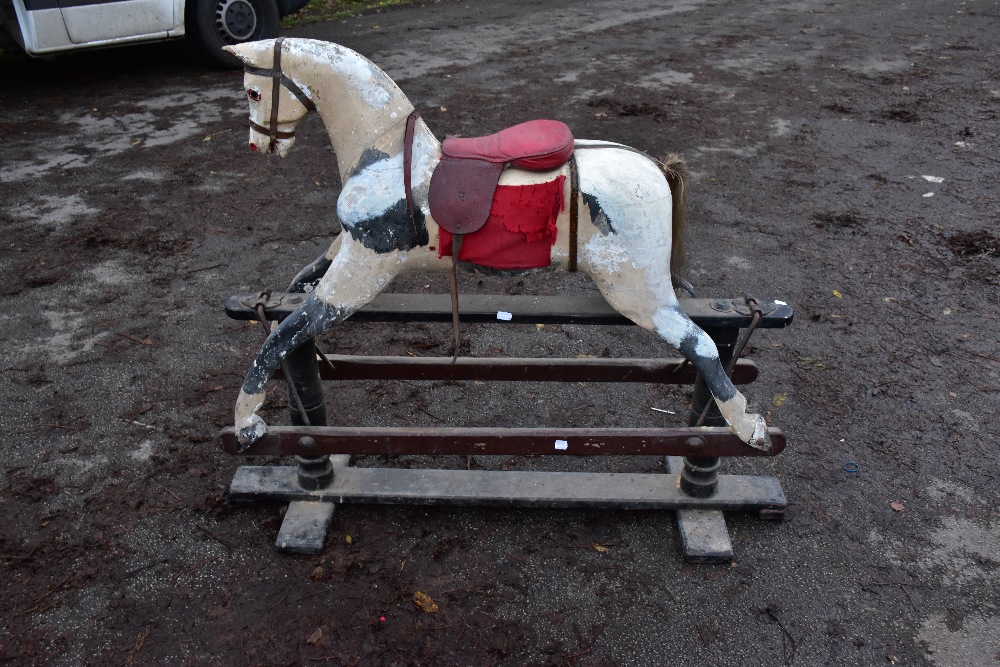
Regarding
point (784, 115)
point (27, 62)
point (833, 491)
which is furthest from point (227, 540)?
point (27, 62)

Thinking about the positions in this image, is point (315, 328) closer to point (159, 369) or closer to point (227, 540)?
point (227, 540)

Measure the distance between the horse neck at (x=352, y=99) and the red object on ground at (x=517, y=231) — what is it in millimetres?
391

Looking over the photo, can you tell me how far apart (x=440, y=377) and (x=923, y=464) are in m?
2.15

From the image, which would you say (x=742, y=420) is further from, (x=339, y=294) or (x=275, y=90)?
(x=275, y=90)

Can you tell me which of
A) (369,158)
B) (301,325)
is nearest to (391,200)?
(369,158)

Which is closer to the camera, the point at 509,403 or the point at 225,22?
the point at 509,403

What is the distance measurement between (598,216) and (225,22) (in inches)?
276

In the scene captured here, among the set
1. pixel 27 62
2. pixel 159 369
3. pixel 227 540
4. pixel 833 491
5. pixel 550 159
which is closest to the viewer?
pixel 550 159

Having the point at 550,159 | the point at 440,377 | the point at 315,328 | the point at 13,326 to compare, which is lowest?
the point at 13,326

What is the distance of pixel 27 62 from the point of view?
8688 millimetres

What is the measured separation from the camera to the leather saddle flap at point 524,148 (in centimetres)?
244

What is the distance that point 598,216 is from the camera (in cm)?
249

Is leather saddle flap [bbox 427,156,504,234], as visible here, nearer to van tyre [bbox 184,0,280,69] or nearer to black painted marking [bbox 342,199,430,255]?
black painted marking [bbox 342,199,430,255]

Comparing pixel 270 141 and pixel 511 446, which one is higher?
pixel 270 141
